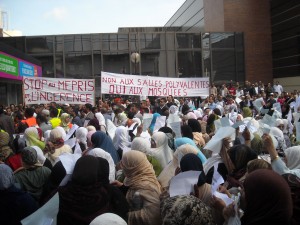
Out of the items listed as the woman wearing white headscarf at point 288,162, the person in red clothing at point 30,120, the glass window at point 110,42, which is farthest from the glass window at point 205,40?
the woman wearing white headscarf at point 288,162

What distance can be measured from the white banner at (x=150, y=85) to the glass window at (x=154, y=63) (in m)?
13.0

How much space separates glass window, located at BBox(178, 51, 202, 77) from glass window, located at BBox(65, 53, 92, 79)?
6.11 m

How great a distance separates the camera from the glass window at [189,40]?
92.7 ft

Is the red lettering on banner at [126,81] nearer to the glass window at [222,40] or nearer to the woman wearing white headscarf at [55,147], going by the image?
the woman wearing white headscarf at [55,147]

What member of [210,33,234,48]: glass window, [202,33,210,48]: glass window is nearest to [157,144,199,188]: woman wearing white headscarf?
[202,33,210,48]: glass window

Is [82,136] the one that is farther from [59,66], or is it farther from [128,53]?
[59,66]

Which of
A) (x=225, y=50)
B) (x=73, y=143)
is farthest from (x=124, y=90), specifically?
(x=225, y=50)

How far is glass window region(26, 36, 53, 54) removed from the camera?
26.8 metres

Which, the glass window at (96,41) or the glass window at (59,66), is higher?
the glass window at (96,41)

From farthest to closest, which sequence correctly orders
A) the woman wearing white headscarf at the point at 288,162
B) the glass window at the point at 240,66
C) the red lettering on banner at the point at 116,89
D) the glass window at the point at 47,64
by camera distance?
the glass window at the point at 240,66, the glass window at the point at 47,64, the red lettering on banner at the point at 116,89, the woman wearing white headscarf at the point at 288,162

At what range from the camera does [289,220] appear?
2725 mm

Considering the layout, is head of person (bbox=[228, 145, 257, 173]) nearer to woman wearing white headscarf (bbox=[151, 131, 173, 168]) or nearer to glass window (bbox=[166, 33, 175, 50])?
woman wearing white headscarf (bbox=[151, 131, 173, 168])

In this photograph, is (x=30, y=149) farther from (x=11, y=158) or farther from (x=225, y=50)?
(x=225, y=50)

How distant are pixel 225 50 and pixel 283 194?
1064 inches
